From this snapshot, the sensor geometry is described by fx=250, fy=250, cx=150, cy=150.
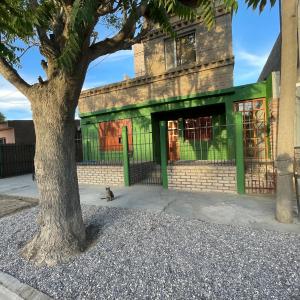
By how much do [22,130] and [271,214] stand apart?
68.1 feet

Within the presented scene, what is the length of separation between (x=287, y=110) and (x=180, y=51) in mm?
7394

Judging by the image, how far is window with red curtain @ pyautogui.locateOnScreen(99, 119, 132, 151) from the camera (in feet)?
38.1

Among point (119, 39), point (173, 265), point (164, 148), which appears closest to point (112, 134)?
point (164, 148)

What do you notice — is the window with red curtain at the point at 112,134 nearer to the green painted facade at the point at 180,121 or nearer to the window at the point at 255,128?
the green painted facade at the point at 180,121

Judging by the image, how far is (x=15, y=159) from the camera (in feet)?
51.2

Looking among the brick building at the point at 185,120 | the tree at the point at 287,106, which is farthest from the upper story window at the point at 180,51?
the tree at the point at 287,106

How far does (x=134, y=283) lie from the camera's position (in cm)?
296

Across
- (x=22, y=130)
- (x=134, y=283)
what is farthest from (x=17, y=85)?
(x=22, y=130)

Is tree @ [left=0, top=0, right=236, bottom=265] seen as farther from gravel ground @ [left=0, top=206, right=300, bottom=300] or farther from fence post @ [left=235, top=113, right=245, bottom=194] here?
fence post @ [left=235, top=113, right=245, bottom=194]

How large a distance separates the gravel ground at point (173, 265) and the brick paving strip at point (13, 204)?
1.97 metres

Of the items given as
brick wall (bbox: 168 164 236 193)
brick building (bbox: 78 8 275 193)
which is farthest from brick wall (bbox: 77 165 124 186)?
brick wall (bbox: 168 164 236 193)

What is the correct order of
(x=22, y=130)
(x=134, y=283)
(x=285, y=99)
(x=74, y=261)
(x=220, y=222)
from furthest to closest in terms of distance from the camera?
(x=22, y=130)
(x=220, y=222)
(x=285, y=99)
(x=74, y=261)
(x=134, y=283)

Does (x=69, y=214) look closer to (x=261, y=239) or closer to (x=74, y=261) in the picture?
(x=74, y=261)

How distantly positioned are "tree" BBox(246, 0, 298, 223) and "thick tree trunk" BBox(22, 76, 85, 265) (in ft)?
11.3
